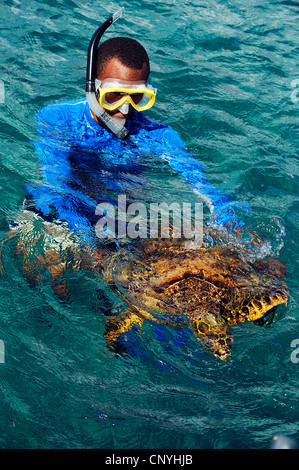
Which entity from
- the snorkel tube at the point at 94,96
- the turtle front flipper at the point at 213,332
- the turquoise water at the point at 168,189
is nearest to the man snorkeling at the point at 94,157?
the snorkel tube at the point at 94,96

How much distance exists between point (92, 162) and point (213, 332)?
181 cm

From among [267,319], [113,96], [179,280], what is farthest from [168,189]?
[267,319]

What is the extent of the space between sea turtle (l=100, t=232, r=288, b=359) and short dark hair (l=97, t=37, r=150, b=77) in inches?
57.0

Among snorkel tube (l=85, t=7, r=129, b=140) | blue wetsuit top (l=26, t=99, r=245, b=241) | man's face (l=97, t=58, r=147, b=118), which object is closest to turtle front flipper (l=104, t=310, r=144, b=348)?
blue wetsuit top (l=26, t=99, r=245, b=241)

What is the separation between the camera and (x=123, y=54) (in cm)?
329

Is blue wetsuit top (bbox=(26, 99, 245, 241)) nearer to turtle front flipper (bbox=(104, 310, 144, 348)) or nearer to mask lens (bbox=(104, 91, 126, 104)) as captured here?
mask lens (bbox=(104, 91, 126, 104))

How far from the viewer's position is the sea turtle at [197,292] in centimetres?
256

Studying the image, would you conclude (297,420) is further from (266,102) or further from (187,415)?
(266,102)

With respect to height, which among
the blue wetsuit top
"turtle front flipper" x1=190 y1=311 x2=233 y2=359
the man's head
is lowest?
"turtle front flipper" x1=190 y1=311 x2=233 y2=359

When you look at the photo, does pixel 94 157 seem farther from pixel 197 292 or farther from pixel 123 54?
pixel 197 292

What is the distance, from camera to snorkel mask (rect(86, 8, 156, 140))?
324 cm

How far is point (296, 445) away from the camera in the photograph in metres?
2.22
